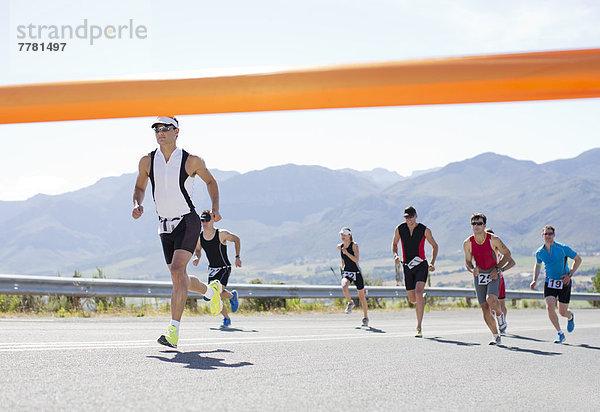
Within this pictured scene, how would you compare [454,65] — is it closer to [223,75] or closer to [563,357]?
[223,75]

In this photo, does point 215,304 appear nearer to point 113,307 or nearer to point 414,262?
point 414,262

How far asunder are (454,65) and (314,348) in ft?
19.5

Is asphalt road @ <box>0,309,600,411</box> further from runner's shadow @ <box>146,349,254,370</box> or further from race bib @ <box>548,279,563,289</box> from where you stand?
race bib @ <box>548,279,563,289</box>

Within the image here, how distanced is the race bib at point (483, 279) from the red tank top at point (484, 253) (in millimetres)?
103

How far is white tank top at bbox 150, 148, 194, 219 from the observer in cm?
610

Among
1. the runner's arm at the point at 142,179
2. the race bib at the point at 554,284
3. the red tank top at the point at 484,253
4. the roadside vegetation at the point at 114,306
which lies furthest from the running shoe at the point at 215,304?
the race bib at the point at 554,284

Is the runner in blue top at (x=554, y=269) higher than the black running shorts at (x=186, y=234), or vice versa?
the black running shorts at (x=186, y=234)

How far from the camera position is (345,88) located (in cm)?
161

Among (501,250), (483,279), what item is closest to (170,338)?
(483,279)

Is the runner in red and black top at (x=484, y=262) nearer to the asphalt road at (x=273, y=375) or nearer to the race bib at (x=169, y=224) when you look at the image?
the asphalt road at (x=273, y=375)

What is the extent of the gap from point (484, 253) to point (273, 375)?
634cm

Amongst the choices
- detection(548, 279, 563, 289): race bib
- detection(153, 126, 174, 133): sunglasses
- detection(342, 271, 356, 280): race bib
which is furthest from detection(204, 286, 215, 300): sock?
detection(342, 271, 356, 280): race bib

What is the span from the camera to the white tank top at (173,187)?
20.0 ft

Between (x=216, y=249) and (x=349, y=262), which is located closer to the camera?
(x=216, y=249)
